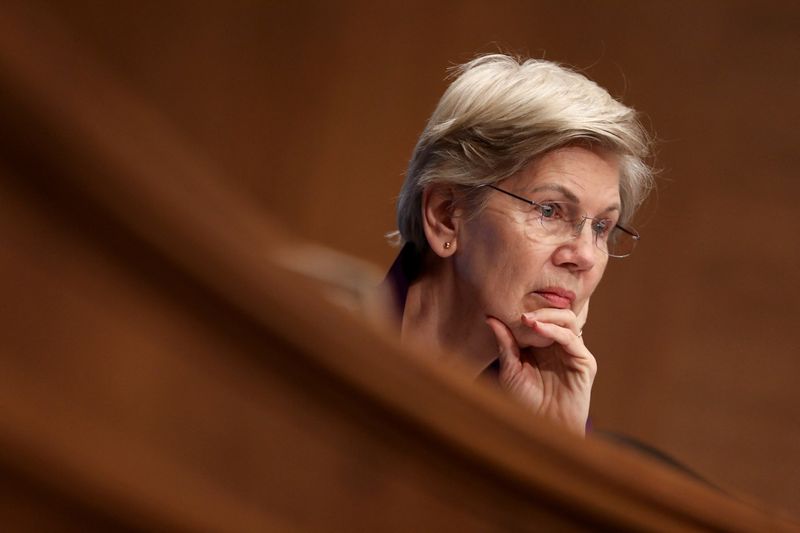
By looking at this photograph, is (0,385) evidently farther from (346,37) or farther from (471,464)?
(346,37)

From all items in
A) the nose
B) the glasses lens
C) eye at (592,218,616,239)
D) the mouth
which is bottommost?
the mouth

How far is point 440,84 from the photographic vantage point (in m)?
0.99

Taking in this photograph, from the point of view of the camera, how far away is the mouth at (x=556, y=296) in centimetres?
93

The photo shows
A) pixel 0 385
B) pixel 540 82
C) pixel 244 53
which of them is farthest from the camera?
pixel 540 82

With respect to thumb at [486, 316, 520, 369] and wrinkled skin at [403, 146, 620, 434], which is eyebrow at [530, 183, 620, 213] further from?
thumb at [486, 316, 520, 369]

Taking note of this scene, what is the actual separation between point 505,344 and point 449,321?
7 centimetres

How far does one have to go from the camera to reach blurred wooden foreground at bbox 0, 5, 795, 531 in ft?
1.05

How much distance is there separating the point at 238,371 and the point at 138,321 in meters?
0.05

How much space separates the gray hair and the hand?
14cm

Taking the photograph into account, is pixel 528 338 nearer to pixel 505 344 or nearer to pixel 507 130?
pixel 505 344

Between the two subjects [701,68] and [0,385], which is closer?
[0,385]

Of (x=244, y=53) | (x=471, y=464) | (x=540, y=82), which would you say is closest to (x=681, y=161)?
(x=540, y=82)

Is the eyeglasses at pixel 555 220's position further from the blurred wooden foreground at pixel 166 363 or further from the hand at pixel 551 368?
the blurred wooden foreground at pixel 166 363

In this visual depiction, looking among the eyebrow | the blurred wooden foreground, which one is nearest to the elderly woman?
the eyebrow
